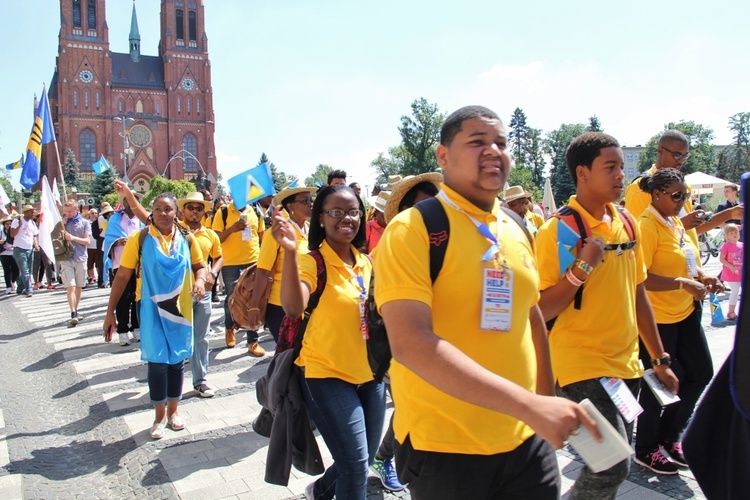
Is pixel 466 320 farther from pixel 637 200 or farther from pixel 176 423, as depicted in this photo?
pixel 176 423

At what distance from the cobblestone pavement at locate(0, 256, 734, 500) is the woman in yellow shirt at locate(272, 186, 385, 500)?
0.96 m

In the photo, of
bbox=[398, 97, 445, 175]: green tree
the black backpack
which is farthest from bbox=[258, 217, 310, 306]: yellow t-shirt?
bbox=[398, 97, 445, 175]: green tree

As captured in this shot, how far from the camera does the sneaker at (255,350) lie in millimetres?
7672

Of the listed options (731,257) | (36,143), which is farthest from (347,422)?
Answer: (36,143)

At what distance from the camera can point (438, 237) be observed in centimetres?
185

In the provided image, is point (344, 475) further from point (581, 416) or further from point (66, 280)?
point (66, 280)

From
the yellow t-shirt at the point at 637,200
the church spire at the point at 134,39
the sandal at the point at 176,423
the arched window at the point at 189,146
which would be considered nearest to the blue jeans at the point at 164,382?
the sandal at the point at 176,423

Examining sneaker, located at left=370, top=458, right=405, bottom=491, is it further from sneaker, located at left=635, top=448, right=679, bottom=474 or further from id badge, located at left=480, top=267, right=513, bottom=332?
id badge, located at left=480, top=267, right=513, bottom=332

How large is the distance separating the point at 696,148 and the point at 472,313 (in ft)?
319

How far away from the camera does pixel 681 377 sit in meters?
4.06

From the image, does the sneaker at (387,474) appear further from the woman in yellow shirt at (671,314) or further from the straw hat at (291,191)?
the straw hat at (291,191)

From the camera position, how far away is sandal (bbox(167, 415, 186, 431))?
16.6ft

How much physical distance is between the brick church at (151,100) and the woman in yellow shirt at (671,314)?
90190 mm

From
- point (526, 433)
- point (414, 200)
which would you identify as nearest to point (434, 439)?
point (526, 433)
